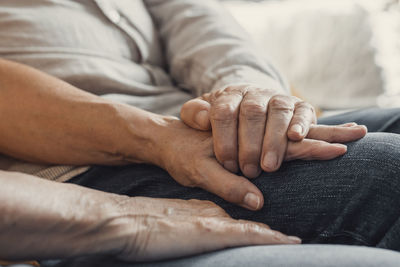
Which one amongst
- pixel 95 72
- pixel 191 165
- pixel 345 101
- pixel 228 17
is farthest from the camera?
pixel 345 101

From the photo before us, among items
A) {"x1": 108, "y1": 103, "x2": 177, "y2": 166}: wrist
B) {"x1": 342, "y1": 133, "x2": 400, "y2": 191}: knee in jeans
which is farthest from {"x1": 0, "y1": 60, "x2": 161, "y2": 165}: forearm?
{"x1": 342, "y1": 133, "x2": 400, "y2": 191}: knee in jeans

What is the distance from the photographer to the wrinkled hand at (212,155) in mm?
599

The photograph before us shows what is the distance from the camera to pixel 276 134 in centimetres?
62

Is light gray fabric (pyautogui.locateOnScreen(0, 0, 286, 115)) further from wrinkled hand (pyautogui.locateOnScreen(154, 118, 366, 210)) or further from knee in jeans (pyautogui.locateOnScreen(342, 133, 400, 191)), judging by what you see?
knee in jeans (pyautogui.locateOnScreen(342, 133, 400, 191))

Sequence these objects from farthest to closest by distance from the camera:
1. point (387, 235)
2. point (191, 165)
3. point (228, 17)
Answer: point (228, 17)
point (191, 165)
point (387, 235)

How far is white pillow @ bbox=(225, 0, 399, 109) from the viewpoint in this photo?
4.60 feet

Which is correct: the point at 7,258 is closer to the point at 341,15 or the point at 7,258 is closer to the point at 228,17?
the point at 228,17

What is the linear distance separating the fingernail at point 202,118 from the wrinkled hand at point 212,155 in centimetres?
2

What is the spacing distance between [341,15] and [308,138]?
3.22 ft

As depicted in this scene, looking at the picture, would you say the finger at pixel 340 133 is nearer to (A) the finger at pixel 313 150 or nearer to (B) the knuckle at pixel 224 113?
(A) the finger at pixel 313 150

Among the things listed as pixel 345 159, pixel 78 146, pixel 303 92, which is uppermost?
pixel 345 159

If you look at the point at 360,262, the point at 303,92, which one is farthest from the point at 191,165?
the point at 303,92

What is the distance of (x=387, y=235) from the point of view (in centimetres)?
54

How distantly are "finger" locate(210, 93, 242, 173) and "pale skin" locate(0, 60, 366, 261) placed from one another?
0.5 inches
